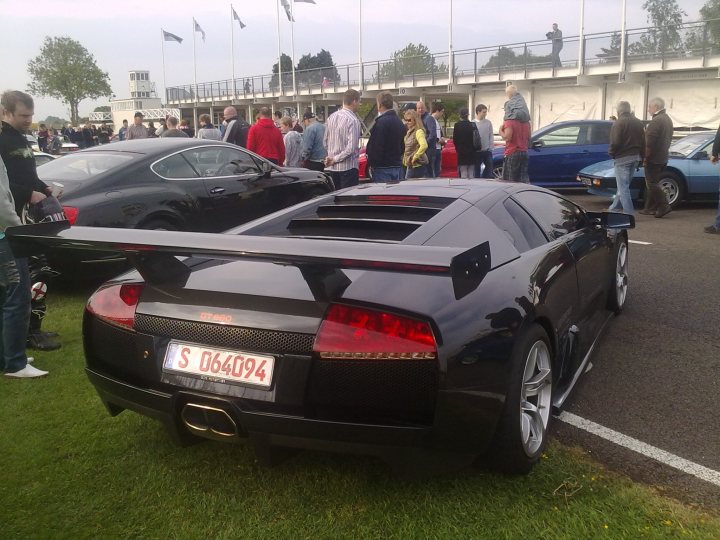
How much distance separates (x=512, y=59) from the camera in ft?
98.8

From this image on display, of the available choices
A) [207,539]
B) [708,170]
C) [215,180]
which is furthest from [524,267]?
[708,170]

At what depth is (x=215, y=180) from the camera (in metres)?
7.18

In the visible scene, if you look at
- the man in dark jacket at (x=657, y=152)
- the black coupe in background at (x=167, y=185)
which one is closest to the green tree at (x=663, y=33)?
the man in dark jacket at (x=657, y=152)

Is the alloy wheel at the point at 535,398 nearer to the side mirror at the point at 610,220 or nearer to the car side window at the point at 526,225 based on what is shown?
the car side window at the point at 526,225

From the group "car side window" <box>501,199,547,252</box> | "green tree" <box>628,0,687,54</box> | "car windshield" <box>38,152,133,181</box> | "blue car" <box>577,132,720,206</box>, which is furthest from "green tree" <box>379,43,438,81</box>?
"car side window" <box>501,199,547,252</box>

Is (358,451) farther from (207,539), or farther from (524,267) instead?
(524,267)

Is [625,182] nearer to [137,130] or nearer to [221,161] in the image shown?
[221,161]

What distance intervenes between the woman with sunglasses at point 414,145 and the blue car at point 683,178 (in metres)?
3.46

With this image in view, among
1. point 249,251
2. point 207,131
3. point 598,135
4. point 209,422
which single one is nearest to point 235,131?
point 207,131

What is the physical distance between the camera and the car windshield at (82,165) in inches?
250

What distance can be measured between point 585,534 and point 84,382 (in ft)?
10.1

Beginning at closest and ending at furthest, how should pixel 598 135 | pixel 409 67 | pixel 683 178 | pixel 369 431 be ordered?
1. pixel 369 431
2. pixel 683 178
3. pixel 598 135
4. pixel 409 67

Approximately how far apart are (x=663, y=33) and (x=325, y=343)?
2667 centimetres

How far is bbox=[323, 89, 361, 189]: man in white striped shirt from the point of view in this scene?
8.55m
